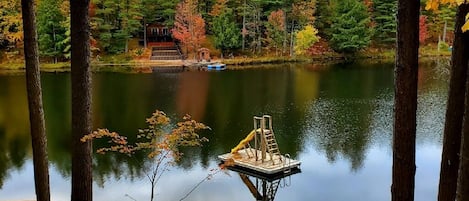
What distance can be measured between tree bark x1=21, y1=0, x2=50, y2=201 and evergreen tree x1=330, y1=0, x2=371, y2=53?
1144 inches

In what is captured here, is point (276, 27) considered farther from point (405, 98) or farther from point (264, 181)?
point (405, 98)

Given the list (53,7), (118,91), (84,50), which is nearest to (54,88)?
(118,91)

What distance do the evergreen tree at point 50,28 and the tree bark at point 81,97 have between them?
2654cm

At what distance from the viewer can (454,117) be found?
4148 mm

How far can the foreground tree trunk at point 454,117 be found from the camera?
394 cm

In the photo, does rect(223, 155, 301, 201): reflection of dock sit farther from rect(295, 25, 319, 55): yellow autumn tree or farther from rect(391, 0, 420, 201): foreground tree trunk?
rect(295, 25, 319, 55): yellow autumn tree

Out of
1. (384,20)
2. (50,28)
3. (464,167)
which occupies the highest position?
(384,20)

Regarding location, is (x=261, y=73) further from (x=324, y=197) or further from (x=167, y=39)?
(x=324, y=197)

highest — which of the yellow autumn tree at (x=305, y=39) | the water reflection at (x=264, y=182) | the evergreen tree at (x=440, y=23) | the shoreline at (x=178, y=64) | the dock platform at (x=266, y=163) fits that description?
the evergreen tree at (x=440, y=23)

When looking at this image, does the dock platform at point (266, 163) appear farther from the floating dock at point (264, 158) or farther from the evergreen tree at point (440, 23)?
the evergreen tree at point (440, 23)

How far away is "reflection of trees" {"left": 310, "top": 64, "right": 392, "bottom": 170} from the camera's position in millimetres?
12789

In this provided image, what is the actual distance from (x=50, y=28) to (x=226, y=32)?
10324mm

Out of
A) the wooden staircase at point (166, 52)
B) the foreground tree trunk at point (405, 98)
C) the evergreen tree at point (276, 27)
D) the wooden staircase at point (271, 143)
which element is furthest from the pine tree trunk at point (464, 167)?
the wooden staircase at point (166, 52)

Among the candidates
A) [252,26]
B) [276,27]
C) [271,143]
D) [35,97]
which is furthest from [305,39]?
[35,97]
